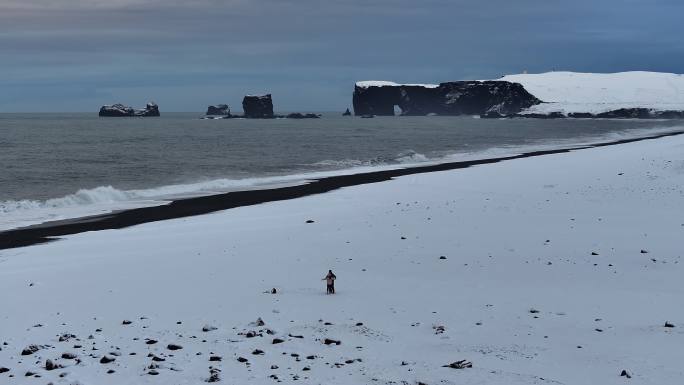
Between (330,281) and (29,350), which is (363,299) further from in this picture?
(29,350)

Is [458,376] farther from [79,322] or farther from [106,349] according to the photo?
[79,322]

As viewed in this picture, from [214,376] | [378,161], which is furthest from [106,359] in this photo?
[378,161]

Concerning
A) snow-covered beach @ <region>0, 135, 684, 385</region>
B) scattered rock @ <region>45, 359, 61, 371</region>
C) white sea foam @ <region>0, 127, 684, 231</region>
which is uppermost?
scattered rock @ <region>45, 359, 61, 371</region>

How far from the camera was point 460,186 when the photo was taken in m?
33.2

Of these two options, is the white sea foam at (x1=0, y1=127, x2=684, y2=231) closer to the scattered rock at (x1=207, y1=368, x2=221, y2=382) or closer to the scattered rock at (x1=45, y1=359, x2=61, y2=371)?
the scattered rock at (x1=45, y1=359, x2=61, y2=371)

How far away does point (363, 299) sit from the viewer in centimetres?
1297

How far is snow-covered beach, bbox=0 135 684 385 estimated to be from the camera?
9.45m

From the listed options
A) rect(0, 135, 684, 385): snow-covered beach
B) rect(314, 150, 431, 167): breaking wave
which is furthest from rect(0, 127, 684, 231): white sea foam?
rect(0, 135, 684, 385): snow-covered beach

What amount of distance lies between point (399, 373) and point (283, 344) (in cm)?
196

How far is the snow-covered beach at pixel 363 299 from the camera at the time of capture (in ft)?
31.0

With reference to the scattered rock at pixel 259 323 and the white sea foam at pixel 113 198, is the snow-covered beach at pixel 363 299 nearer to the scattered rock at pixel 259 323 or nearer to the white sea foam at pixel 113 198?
the scattered rock at pixel 259 323

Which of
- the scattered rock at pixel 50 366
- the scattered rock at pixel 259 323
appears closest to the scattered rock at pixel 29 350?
the scattered rock at pixel 50 366

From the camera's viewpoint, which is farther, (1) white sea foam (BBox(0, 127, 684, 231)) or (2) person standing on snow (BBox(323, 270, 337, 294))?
(1) white sea foam (BBox(0, 127, 684, 231))

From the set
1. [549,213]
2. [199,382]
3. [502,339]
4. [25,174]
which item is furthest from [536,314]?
[25,174]
